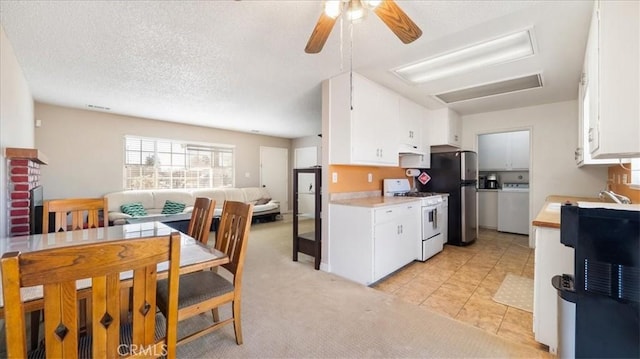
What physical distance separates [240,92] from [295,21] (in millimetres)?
1941

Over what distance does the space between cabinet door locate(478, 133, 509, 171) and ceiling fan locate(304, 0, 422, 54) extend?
505 cm

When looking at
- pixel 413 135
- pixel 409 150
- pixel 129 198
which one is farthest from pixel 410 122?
pixel 129 198

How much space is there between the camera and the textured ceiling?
A: 72.5 inches

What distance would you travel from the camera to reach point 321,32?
1.64 m

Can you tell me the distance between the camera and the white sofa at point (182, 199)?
182 inches

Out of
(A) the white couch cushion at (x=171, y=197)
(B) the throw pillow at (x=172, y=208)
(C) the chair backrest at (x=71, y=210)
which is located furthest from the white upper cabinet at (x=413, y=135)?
(A) the white couch cushion at (x=171, y=197)

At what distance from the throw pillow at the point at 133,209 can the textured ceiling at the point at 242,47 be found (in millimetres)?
1805

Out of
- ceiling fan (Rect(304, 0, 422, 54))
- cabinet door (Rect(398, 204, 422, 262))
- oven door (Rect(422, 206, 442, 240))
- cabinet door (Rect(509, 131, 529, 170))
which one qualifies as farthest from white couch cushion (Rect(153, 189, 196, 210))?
cabinet door (Rect(509, 131, 529, 170))

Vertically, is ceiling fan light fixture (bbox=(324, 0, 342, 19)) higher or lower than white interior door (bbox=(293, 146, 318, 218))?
higher

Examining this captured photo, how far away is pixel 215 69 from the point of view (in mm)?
2859

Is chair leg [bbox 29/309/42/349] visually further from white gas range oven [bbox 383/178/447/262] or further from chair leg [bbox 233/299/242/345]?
white gas range oven [bbox 383/178/447/262]

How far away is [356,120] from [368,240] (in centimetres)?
135

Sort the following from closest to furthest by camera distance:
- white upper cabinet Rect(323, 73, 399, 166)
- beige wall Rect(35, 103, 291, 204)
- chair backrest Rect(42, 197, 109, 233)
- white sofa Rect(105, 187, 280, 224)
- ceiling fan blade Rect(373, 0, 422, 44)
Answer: ceiling fan blade Rect(373, 0, 422, 44)
chair backrest Rect(42, 197, 109, 233)
white upper cabinet Rect(323, 73, 399, 166)
beige wall Rect(35, 103, 291, 204)
white sofa Rect(105, 187, 280, 224)

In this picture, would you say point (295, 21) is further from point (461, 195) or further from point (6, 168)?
point (461, 195)
